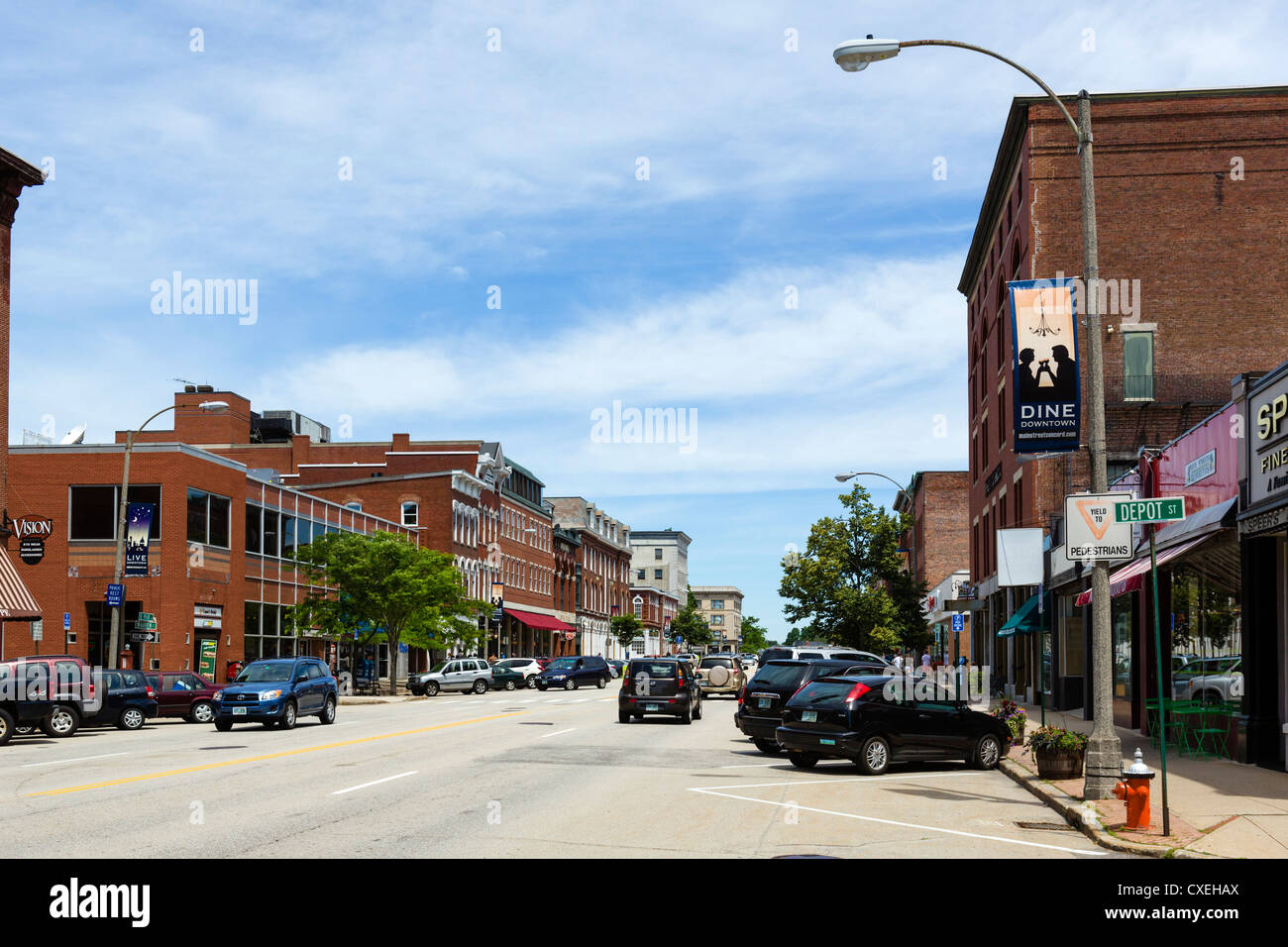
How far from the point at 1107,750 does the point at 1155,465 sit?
11603 millimetres

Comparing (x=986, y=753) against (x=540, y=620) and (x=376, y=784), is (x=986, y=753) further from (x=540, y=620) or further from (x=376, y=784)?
(x=540, y=620)

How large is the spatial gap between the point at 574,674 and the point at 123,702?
3526 cm

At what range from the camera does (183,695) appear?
111ft

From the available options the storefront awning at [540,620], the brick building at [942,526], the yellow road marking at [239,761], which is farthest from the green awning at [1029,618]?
the storefront awning at [540,620]

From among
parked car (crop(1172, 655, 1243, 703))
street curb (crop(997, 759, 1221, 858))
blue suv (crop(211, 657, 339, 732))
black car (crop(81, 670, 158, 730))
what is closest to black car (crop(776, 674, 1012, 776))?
street curb (crop(997, 759, 1221, 858))

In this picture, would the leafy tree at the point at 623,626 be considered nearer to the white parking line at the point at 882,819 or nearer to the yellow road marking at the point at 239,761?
the yellow road marking at the point at 239,761

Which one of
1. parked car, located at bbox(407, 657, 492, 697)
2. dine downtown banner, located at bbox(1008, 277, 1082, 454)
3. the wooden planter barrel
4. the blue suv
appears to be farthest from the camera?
parked car, located at bbox(407, 657, 492, 697)

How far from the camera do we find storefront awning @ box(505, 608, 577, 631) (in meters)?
94.2

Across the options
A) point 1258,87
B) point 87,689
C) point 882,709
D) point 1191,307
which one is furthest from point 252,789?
point 1258,87

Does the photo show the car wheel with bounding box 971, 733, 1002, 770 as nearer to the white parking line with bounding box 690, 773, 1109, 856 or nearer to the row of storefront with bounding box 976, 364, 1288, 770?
the white parking line with bounding box 690, 773, 1109, 856

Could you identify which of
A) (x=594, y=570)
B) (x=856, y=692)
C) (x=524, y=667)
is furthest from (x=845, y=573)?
(x=594, y=570)

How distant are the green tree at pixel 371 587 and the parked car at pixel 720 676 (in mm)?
12585

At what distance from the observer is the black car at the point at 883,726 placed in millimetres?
19000
